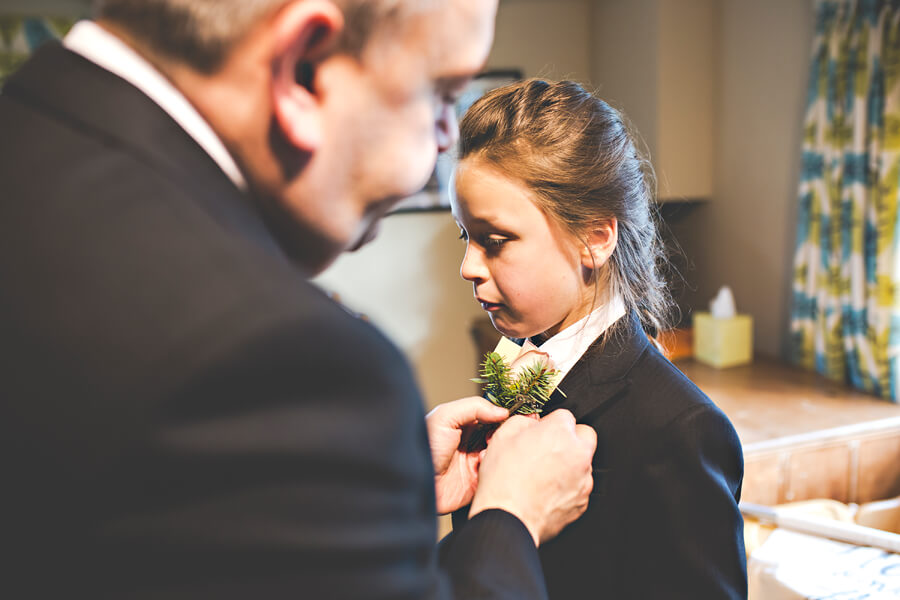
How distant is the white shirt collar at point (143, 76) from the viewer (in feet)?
1.31

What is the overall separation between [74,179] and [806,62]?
2523 millimetres

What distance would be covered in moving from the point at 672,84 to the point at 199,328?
2642 mm

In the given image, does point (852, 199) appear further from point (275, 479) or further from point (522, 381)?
point (275, 479)

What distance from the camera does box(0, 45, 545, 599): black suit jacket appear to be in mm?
326

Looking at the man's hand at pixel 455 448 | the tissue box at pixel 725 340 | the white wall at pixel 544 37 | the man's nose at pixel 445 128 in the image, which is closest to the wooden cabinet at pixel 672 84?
the white wall at pixel 544 37

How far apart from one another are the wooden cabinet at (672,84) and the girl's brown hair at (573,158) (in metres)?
1.74

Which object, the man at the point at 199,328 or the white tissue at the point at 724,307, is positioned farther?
the white tissue at the point at 724,307

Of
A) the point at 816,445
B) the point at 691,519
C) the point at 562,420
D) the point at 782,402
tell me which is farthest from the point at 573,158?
the point at 782,402

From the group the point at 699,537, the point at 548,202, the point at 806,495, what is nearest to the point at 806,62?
the point at 806,495

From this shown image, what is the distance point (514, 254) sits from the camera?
0.89 meters

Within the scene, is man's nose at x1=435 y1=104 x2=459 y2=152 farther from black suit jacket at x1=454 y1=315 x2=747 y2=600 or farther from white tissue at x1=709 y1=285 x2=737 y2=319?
white tissue at x1=709 y1=285 x2=737 y2=319

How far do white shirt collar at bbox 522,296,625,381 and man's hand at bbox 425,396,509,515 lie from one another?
0.14 metres

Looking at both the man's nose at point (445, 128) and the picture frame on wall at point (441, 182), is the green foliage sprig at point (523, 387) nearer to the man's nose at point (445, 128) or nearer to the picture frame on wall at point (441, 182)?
the man's nose at point (445, 128)

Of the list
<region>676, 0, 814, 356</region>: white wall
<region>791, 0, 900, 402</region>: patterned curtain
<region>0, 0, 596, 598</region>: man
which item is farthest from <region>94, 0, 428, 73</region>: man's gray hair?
<region>676, 0, 814, 356</region>: white wall
